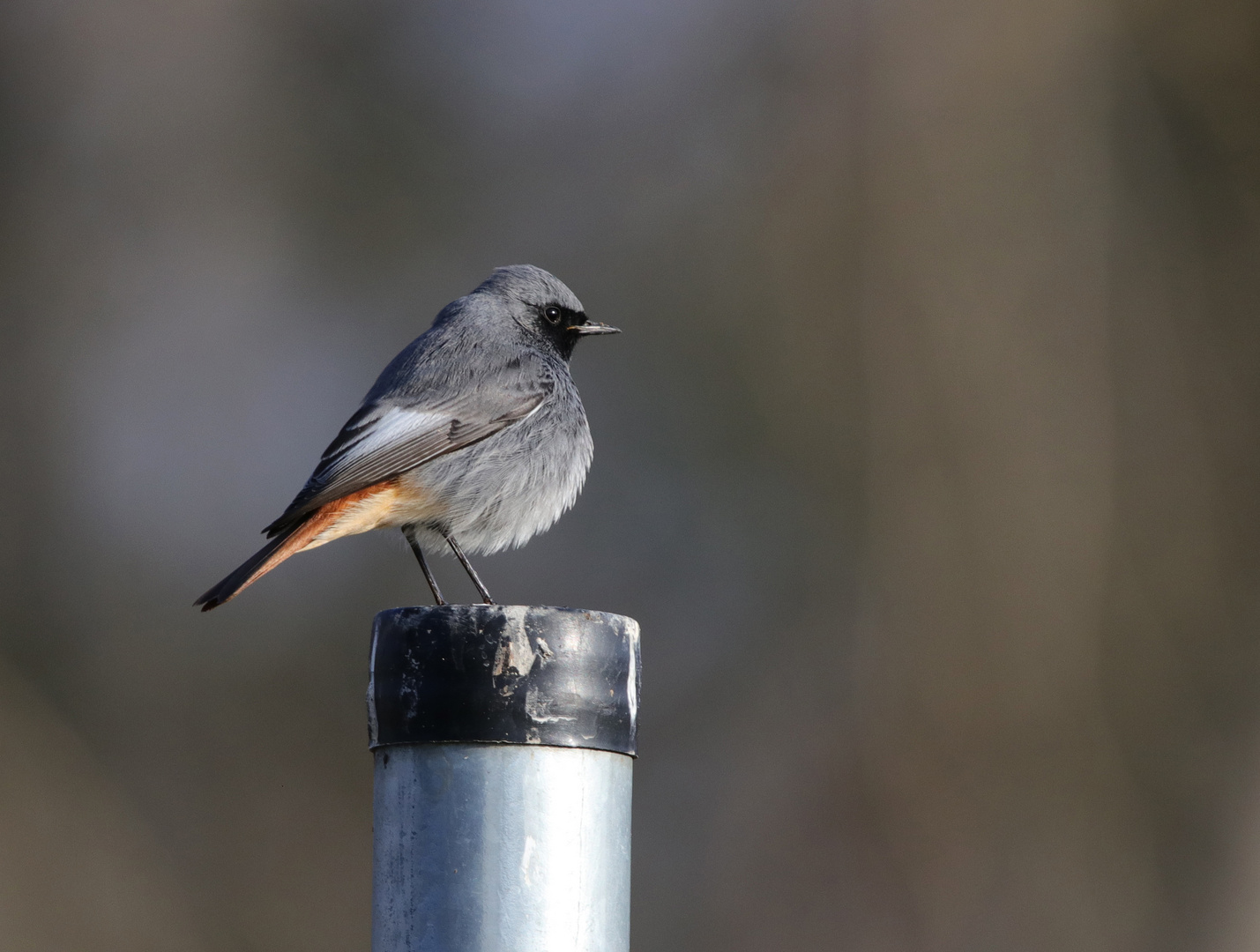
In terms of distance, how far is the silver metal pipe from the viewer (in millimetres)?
2479

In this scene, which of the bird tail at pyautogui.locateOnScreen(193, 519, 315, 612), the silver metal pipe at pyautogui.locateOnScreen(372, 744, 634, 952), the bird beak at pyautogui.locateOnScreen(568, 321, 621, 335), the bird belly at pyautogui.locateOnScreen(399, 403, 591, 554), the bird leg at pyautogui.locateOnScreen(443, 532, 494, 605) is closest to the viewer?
the silver metal pipe at pyautogui.locateOnScreen(372, 744, 634, 952)

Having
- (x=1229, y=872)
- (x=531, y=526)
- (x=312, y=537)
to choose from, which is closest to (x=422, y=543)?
(x=531, y=526)

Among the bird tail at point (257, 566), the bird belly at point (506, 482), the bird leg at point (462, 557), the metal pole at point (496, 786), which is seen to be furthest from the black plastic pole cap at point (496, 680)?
the bird leg at point (462, 557)

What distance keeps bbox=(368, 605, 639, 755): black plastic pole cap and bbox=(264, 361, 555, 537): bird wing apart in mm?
1904

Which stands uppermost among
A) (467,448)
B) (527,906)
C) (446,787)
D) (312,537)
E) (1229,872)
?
(467,448)

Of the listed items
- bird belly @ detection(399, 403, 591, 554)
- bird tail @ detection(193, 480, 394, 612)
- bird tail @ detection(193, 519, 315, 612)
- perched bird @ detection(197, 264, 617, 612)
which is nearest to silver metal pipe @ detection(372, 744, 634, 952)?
bird tail @ detection(193, 519, 315, 612)

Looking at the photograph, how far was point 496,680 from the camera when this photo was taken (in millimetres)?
2557

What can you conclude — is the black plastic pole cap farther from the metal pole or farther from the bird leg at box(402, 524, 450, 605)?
the bird leg at box(402, 524, 450, 605)

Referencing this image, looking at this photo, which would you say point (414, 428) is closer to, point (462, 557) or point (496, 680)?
point (462, 557)

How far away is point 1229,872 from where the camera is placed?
9125 mm

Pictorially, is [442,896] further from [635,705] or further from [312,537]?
[312,537]

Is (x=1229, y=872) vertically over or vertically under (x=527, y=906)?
under

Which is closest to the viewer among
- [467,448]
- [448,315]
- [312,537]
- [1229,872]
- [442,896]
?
[442,896]

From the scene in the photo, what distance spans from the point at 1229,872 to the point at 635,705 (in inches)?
320
